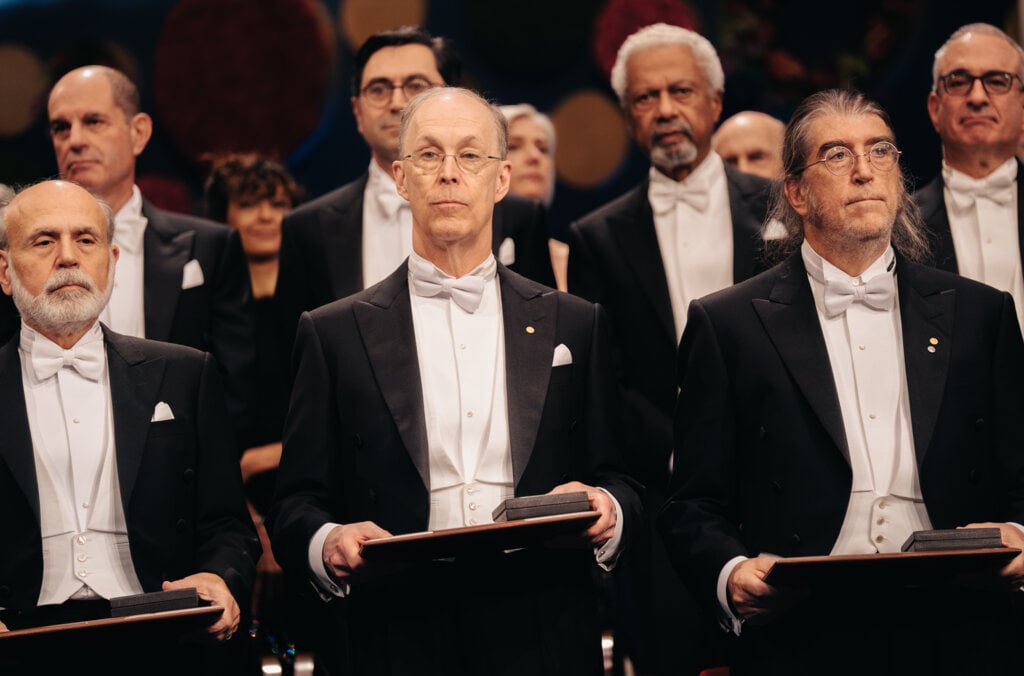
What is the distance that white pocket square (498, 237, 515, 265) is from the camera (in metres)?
4.60

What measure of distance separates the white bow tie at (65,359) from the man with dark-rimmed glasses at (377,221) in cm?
96

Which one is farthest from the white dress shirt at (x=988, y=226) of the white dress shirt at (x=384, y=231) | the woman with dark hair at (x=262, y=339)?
the woman with dark hair at (x=262, y=339)

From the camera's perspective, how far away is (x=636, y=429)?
4.37 m

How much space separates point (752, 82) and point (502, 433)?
3.95m

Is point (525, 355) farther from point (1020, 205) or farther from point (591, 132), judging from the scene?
point (591, 132)

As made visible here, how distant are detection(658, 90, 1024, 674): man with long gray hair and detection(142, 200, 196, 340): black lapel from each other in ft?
5.69

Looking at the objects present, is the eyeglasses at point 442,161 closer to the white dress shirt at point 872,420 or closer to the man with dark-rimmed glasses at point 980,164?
the white dress shirt at point 872,420

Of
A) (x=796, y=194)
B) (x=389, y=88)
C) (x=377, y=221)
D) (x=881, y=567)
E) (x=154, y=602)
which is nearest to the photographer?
(x=881, y=567)

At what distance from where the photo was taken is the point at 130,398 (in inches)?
144

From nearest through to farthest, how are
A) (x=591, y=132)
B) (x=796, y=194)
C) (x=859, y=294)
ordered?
(x=859, y=294) < (x=796, y=194) < (x=591, y=132)

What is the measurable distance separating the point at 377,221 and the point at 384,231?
1.9 inches

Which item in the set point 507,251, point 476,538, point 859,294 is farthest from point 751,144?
point 476,538

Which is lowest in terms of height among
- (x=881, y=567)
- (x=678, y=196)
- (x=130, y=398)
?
(x=881, y=567)

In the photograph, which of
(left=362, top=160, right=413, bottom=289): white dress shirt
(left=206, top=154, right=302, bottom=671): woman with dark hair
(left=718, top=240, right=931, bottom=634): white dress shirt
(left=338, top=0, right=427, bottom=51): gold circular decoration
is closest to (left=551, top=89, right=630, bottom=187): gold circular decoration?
(left=338, top=0, right=427, bottom=51): gold circular decoration
